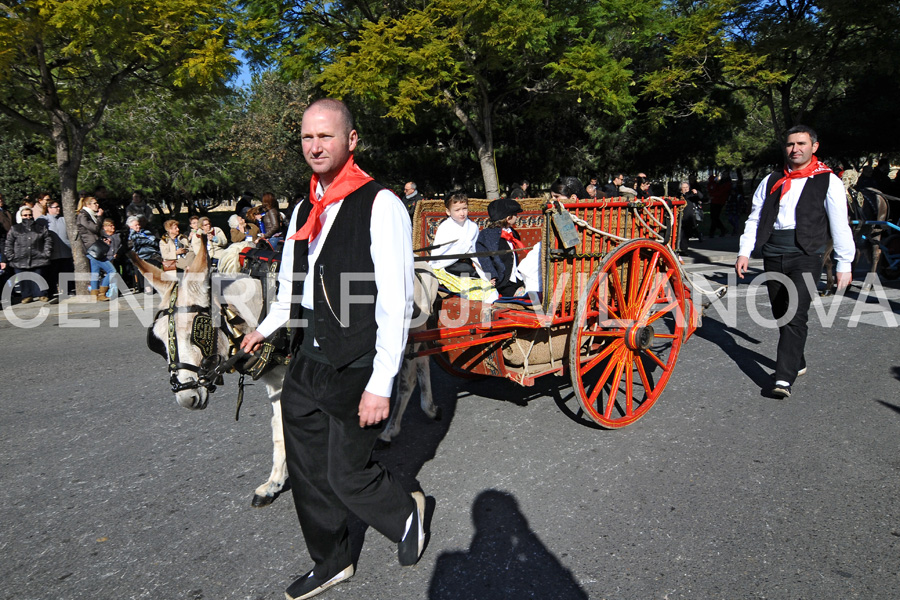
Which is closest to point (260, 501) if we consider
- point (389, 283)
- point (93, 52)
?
point (389, 283)

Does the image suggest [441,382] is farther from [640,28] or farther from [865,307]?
[640,28]

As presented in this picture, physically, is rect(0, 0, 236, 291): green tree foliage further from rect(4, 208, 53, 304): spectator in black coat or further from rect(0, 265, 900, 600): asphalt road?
rect(0, 265, 900, 600): asphalt road

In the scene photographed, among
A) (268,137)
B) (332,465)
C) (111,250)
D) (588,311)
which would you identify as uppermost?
(268,137)

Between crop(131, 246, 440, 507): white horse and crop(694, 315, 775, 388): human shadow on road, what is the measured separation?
397cm

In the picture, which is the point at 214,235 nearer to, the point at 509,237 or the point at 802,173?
the point at 509,237

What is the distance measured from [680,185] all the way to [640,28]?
4.39m

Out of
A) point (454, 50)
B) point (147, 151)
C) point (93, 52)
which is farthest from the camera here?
point (147, 151)

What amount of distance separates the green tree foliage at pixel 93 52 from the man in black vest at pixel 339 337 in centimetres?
877

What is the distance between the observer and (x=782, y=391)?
481 cm

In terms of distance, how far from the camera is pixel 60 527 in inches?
131

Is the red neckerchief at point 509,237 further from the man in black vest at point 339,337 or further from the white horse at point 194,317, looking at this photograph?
the man in black vest at point 339,337

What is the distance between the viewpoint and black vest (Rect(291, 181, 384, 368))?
2.32m

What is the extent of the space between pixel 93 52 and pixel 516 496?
10.3 metres

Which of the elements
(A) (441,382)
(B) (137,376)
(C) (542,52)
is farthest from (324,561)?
(C) (542,52)
